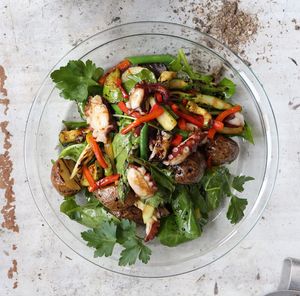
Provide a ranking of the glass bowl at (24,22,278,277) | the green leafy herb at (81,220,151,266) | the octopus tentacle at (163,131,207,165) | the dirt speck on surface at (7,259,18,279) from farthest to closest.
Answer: the dirt speck on surface at (7,259,18,279), the glass bowl at (24,22,278,277), the green leafy herb at (81,220,151,266), the octopus tentacle at (163,131,207,165)

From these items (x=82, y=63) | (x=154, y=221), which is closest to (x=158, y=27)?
(x=82, y=63)

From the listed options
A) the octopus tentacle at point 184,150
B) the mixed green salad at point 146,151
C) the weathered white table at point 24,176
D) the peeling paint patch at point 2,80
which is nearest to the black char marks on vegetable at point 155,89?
the mixed green salad at point 146,151

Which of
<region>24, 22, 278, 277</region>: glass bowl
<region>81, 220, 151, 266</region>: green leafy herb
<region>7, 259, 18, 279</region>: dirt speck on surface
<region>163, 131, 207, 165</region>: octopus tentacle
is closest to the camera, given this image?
<region>163, 131, 207, 165</region>: octopus tentacle

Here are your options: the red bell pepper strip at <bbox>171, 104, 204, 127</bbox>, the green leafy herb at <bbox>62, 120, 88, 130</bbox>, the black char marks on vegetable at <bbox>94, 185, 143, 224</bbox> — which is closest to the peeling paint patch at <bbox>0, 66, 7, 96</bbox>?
the green leafy herb at <bbox>62, 120, 88, 130</bbox>

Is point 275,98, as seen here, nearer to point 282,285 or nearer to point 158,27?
point 158,27

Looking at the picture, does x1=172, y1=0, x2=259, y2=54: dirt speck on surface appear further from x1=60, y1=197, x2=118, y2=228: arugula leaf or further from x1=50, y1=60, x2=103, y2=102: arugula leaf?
x1=60, y1=197, x2=118, y2=228: arugula leaf

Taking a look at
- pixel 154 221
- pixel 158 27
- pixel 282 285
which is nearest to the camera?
pixel 154 221

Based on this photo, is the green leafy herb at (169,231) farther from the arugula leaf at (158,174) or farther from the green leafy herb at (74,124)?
the green leafy herb at (74,124)
